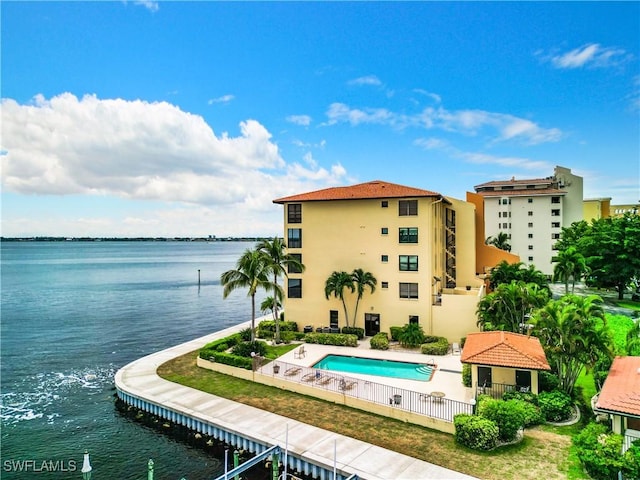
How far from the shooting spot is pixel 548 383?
72.1ft

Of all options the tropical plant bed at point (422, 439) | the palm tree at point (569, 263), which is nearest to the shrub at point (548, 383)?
the tropical plant bed at point (422, 439)

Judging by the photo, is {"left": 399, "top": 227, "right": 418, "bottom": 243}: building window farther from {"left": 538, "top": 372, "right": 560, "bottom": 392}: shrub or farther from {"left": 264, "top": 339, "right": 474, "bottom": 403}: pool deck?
{"left": 538, "top": 372, "right": 560, "bottom": 392}: shrub

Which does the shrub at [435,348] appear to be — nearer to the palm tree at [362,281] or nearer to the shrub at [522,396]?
the palm tree at [362,281]

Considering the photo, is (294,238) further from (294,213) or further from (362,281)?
(362,281)

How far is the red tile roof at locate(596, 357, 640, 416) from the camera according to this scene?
15570 mm

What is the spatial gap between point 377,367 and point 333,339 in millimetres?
5485

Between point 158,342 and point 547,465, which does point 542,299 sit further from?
point 158,342

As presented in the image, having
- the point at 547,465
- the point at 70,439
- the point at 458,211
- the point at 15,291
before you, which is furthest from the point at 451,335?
the point at 15,291

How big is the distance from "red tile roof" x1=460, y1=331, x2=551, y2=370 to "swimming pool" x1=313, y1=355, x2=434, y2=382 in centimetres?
480

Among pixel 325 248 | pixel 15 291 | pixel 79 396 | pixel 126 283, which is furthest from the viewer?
pixel 126 283

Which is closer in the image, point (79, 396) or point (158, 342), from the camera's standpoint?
point (79, 396)

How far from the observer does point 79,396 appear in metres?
27.9

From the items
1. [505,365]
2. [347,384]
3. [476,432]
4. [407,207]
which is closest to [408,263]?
[407,207]

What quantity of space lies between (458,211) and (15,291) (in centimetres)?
8253
